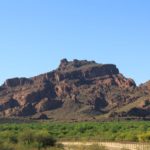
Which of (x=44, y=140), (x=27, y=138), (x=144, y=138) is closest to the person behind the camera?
(x=27, y=138)

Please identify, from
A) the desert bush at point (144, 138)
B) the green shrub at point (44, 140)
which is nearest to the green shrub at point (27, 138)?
the green shrub at point (44, 140)

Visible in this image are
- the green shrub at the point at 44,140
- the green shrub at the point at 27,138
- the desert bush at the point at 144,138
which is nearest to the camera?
the green shrub at the point at 27,138

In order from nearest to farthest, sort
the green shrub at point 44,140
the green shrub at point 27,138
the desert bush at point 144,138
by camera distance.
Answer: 1. the green shrub at point 27,138
2. the green shrub at point 44,140
3. the desert bush at point 144,138

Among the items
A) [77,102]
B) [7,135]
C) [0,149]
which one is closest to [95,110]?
[77,102]

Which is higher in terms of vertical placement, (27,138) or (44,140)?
(27,138)

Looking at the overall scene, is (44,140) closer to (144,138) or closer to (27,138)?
(27,138)

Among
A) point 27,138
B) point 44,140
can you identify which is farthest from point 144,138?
point 27,138

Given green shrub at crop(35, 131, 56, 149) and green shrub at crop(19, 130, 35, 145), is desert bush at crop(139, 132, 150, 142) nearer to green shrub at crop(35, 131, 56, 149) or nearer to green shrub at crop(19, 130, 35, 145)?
green shrub at crop(35, 131, 56, 149)

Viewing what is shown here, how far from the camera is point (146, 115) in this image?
164m

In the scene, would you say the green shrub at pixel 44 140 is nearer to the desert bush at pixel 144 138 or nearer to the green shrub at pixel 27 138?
the green shrub at pixel 27 138

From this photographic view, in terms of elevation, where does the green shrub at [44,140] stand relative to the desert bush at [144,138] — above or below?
below

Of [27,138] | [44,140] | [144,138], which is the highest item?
[144,138]

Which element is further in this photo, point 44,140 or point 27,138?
point 44,140

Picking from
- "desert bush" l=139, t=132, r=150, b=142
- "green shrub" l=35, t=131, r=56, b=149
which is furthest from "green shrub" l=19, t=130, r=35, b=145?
"desert bush" l=139, t=132, r=150, b=142
